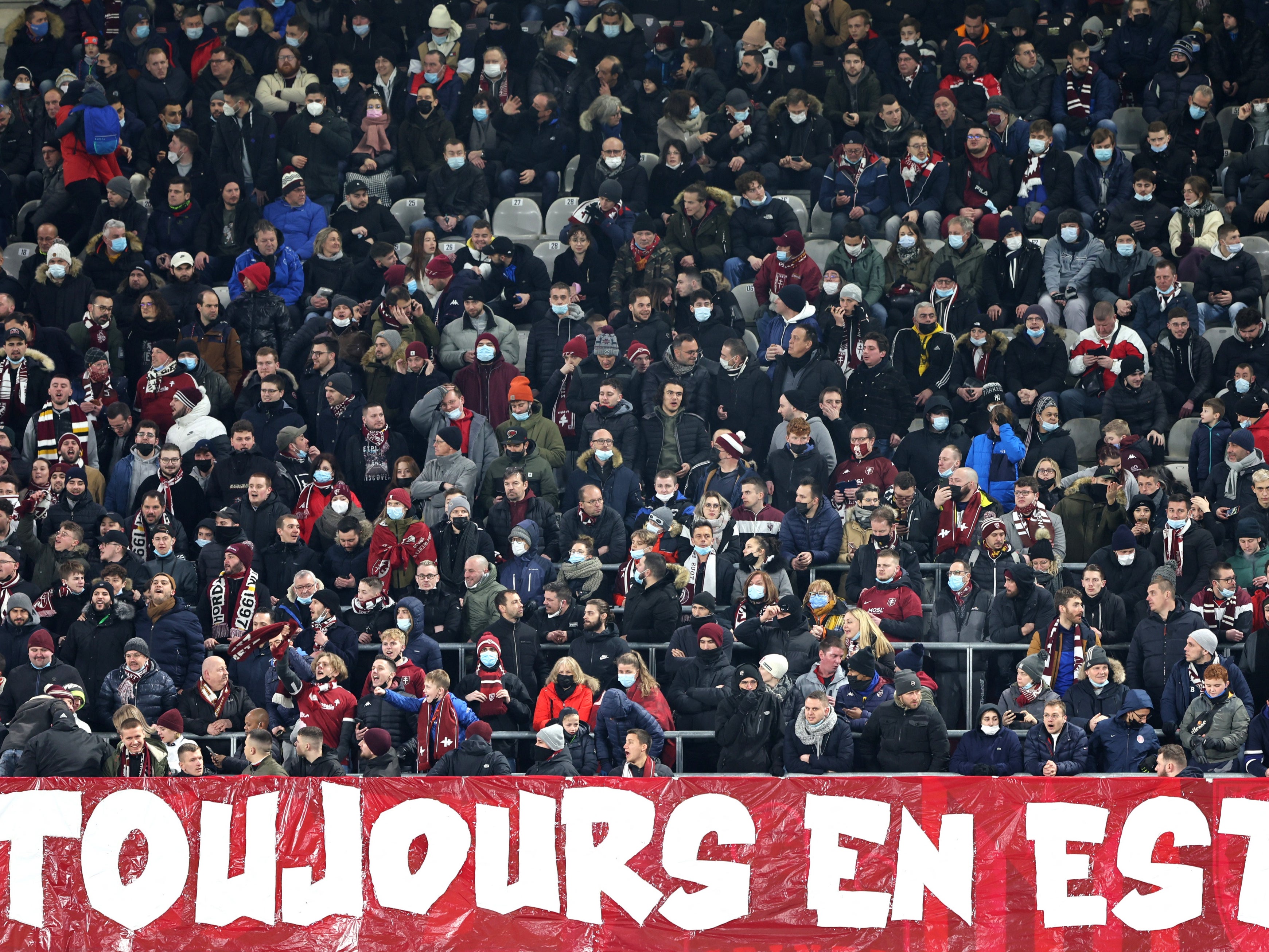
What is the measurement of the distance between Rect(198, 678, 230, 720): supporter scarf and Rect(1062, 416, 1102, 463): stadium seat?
8559mm

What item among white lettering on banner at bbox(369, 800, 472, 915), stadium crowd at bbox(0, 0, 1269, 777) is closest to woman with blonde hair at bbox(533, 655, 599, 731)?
stadium crowd at bbox(0, 0, 1269, 777)

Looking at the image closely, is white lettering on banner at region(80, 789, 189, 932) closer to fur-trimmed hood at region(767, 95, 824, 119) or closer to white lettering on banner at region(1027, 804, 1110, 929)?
white lettering on banner at region(1027, 804, 1110, 929)

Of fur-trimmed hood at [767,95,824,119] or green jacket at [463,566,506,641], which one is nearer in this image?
green jacket at [463,566,506,641]

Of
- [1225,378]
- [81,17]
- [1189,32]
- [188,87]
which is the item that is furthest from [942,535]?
[81,17]

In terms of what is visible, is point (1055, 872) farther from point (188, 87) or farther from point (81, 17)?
point (81, 17)

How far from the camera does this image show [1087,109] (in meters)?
21.2

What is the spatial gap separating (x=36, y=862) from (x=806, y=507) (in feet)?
23.2

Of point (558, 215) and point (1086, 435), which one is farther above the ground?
point (558, 215)

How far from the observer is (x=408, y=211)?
2148 cm

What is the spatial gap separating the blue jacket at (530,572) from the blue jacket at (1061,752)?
14.7 feet

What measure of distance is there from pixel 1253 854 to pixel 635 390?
8.01 meters

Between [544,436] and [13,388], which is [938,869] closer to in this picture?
[544,436]

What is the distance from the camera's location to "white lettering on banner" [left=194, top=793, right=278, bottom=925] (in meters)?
12.3

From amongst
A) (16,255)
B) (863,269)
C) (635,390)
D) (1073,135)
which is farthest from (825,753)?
(16,255)
